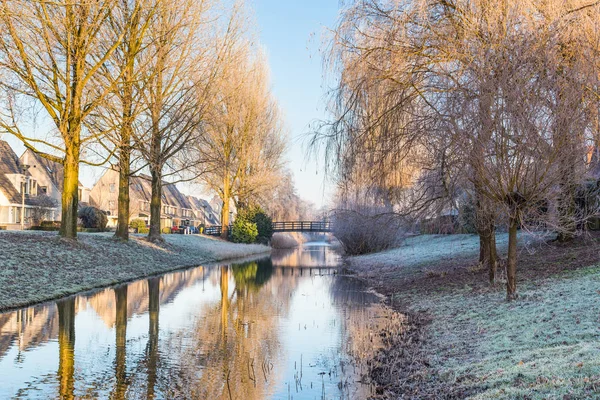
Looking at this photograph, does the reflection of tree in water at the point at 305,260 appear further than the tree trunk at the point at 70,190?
Yes

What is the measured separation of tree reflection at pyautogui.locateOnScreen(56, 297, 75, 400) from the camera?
20.8 ft

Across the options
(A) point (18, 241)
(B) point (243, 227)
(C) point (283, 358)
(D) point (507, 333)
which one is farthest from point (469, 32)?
(B) point (243, 227)

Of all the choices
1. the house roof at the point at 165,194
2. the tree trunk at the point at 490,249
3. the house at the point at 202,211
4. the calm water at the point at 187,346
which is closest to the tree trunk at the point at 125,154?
the calm water at the point at 187,346

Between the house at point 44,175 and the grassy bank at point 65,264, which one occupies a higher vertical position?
the house at point 44,175

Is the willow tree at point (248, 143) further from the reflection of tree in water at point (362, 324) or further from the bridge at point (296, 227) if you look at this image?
the reflection of tree in water at point (362, 324)

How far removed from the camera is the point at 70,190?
1789 centimetres

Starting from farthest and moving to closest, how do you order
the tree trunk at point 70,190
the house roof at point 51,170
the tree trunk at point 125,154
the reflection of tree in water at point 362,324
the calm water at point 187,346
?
the house roof at point 51,170 < the tree trunk at point 125,154 < the tree trunk at point 70,190 < the reflection of tree in water at point 362,324 < the calm water at point 187,346

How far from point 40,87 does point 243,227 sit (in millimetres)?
24728

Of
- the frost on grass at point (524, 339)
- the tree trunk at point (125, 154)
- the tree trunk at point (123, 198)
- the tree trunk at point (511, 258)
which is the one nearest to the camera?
the frost on grass at point (524, 339)

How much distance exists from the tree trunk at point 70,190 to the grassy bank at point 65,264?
484 mm

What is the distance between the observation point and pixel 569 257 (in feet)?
46.3

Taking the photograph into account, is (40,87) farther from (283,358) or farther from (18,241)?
(283,358)

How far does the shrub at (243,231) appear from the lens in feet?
135

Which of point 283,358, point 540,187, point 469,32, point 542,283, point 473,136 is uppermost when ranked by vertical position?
point 469,32
